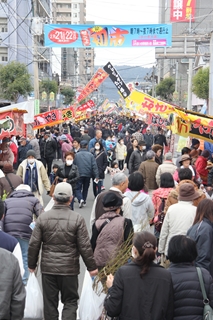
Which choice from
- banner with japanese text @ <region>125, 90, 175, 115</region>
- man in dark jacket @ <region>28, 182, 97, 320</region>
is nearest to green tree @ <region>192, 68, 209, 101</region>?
banner with japanese text @ <region>125, 90, 175, 115</region>

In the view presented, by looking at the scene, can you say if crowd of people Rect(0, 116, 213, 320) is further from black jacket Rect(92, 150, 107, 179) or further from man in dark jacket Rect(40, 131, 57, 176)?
man in dark jacket Rect(40, 131, 57, 176)

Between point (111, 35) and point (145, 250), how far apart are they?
22.4 metres

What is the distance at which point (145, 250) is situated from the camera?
13.6 feet

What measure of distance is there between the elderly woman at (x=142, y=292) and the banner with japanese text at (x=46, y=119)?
16811mm

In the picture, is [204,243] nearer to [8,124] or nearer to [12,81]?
[8,124]

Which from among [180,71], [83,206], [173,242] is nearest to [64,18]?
[180,71]

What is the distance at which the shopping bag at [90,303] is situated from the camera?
538 centimetres

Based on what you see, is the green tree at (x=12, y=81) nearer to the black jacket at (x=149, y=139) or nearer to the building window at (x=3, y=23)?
the building window at (x=3, y=23)

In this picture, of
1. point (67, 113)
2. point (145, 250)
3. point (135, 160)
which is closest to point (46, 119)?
point (67, 113)

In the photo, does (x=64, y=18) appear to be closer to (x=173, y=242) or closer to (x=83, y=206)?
(x=83, y=206)

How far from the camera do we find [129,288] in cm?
406

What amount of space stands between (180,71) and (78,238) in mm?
72884

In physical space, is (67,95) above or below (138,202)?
below

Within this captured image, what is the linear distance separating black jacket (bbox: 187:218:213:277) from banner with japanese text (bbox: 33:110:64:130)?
50.9 ft
